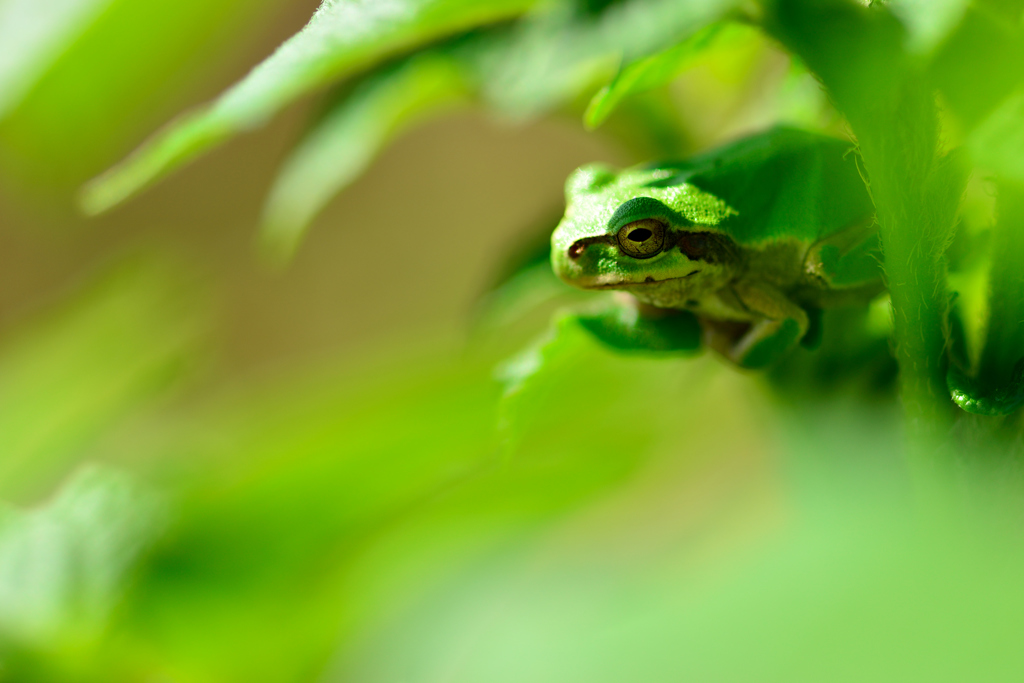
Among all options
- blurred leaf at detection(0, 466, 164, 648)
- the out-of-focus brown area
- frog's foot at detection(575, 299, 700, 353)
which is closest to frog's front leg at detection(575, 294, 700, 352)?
frog's foot at detection(575, 299, 700, 353)

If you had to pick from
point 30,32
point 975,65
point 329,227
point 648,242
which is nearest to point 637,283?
point 648,242

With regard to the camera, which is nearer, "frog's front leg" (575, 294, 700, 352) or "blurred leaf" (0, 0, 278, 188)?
"frog's front leg" (575, 294, 700, 352)

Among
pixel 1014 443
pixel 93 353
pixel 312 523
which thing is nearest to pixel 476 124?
pixel 93 353

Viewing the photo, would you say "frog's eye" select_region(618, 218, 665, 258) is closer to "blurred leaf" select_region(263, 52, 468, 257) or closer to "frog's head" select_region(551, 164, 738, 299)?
"frog's head" select_region(551, 164, 738, 299)

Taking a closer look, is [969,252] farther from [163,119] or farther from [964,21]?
[163,119]

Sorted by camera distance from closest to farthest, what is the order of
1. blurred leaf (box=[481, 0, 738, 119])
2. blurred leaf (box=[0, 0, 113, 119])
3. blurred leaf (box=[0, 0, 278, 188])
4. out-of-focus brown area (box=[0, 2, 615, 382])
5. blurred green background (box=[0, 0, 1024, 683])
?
blurred green background (box=[0, 0, 1024, 683])
blurred leaf (box=[481, 0, 738, 119])
blurred leaf (box=[0, 0, 113, 119])
blurred leaf (box=[0, 0, 278, 188])
out-of-focus brown area (box=[0, 2, 615, 382])

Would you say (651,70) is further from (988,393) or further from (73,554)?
(73,554)
